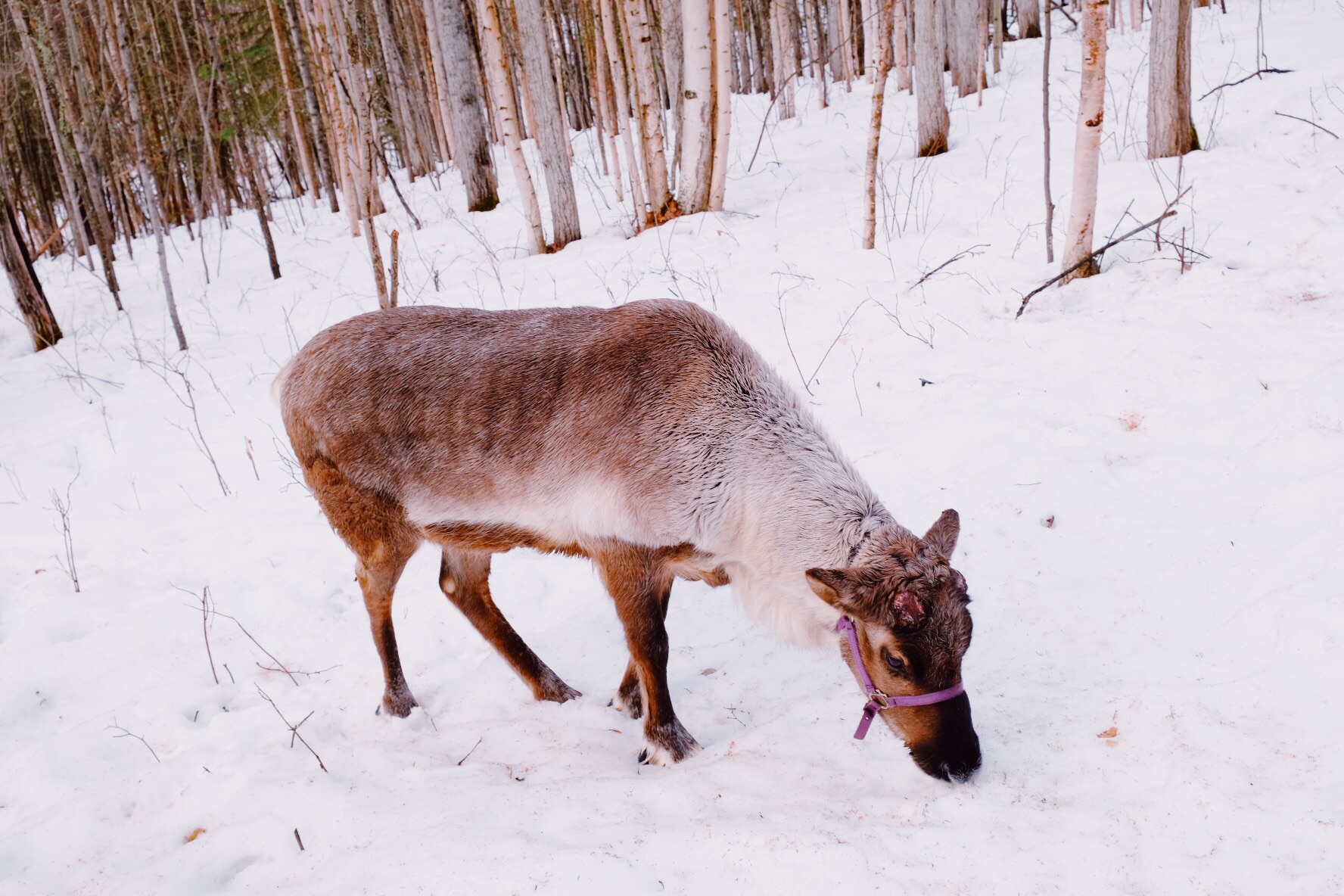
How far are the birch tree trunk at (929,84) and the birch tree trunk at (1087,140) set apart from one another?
15.8ft

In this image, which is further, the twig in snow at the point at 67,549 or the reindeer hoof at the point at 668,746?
the twig in snow at the point at 67,549

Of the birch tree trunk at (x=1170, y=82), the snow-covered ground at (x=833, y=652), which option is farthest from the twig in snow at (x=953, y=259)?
the birch tree trunk at (x=1170, y=82)

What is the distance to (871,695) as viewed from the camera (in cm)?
288

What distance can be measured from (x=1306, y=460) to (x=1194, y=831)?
235 cm

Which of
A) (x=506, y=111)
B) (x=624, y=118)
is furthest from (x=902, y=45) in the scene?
(x=506, y=111)

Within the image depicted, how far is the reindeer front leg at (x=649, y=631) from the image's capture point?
3.31 metres

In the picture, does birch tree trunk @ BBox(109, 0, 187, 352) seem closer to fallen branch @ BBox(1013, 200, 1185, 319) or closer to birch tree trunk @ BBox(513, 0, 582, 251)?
birch tree trunk @ BBox(513, 0, 582, 251)

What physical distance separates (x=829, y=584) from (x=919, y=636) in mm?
321

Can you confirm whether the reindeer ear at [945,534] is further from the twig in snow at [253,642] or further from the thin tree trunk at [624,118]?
the thin tree trunk at [624,118]

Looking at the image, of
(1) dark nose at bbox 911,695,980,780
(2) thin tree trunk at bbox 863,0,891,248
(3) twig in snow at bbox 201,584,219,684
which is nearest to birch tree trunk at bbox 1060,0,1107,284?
(2) thin tree trunk at bbox 863,0,891,248

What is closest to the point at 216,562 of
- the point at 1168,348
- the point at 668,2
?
the point at 1168,348

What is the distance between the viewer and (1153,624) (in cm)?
346

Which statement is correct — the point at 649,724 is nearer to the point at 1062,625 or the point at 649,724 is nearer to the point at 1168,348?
the point at 1062,625

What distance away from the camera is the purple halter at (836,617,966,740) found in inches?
108
